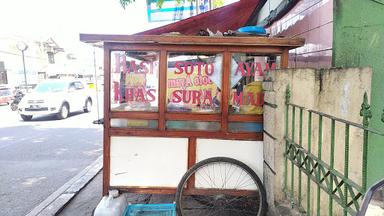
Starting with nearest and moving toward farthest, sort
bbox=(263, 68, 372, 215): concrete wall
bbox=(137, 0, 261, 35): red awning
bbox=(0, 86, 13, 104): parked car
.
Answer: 1. bbox=(263, 68, 372, 215): concrete wall
2. bbox=(137, 0, 261, 35): red awning
3. bbox=(0, 86, 13, 104): parked car

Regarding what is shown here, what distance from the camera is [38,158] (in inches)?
290

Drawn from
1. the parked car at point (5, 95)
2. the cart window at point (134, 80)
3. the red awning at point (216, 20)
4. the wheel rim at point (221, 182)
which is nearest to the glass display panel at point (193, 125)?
the cart window at point (134, 80)

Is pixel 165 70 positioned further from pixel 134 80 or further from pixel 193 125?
pixel 193 125

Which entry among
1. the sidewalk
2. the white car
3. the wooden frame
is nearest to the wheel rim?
the wooden frame

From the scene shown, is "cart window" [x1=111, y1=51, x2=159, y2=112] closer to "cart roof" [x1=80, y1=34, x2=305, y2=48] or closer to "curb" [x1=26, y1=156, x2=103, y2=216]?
"cart roof" [x1=80, y1=34, x2=305, y2=48]

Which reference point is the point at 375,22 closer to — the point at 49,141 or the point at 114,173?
the point at 114,173

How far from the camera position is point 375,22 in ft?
9.05

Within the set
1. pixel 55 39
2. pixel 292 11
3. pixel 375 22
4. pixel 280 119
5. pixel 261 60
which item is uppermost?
→ pixel 55 39

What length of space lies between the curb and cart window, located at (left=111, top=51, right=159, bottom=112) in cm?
177

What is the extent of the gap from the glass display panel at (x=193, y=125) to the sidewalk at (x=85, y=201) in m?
1.67

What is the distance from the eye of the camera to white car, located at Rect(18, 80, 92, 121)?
551 inches

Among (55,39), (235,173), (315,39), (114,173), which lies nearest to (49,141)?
(114,173)

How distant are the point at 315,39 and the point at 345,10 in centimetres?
83

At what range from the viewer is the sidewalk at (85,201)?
4449 millimetres
